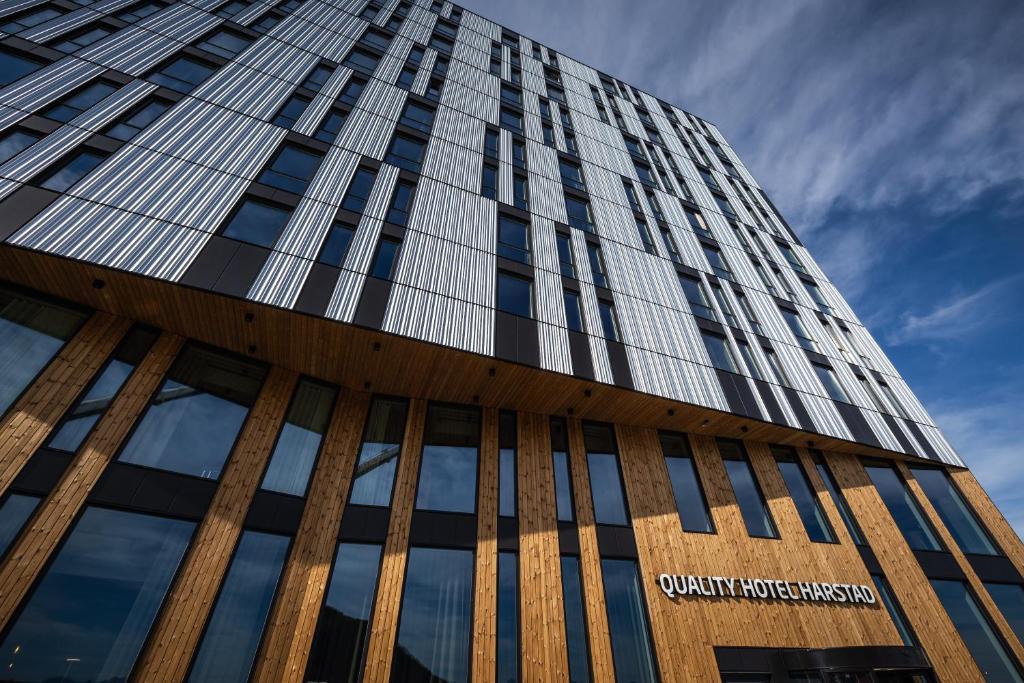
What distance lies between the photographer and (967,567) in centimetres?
1650

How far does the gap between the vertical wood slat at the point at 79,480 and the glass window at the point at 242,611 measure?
10.3 ft

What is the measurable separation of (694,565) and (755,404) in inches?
251

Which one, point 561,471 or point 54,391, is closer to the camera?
point 54,391

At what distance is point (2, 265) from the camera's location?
10008mm

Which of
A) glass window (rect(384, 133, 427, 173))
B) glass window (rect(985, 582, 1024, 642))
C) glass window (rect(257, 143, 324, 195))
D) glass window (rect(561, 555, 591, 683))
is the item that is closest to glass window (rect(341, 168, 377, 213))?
glass window (rect(257, 143, 324, 195))

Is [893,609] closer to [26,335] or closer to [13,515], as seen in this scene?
[13,515]

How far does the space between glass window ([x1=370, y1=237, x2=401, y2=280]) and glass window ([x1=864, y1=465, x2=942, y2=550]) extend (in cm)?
2051

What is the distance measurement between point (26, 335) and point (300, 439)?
6217 millimetres

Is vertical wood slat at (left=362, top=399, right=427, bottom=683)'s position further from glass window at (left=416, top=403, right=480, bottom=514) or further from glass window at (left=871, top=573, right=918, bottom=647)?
glass window at (left=871, top=573, right=918, bottom=647)

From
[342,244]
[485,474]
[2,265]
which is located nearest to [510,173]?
[342,244]

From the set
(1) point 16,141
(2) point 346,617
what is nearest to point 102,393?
(1) point 16,141

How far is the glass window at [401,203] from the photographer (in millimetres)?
15062

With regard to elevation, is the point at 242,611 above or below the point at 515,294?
below

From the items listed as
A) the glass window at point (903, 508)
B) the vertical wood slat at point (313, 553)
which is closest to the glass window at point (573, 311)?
the vertical wood slat at point (313, 553)
